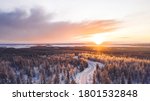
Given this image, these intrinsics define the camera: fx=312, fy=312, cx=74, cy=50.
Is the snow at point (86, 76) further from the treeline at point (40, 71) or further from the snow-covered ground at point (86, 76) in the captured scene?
the treeline at point (40, 71)

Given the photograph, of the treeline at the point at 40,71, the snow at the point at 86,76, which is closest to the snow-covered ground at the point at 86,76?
the snow at the point at 86,76

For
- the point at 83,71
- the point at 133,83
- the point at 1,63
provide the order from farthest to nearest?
the point at 1,63
the point at 83,71
the point at 133,83

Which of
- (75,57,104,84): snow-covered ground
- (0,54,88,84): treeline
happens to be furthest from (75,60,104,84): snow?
(0,54,88,84): treeline

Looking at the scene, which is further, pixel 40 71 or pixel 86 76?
pixel 40 71

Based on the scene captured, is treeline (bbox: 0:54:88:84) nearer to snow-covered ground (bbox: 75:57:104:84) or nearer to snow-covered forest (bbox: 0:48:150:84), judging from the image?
snow-covered forest (bbox: 0:48:150:84)

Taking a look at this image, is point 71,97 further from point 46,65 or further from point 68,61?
point 68,61

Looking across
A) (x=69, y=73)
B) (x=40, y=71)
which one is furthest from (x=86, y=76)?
(x=40, y=71)

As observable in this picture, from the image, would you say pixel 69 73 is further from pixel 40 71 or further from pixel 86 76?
pixel 40 71

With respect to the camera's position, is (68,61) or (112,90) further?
(68,61)

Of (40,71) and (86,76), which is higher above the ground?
(40,71)

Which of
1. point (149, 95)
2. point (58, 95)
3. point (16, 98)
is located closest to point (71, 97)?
point (58, 95)

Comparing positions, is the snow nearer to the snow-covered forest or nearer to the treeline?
the snow-covered forest
